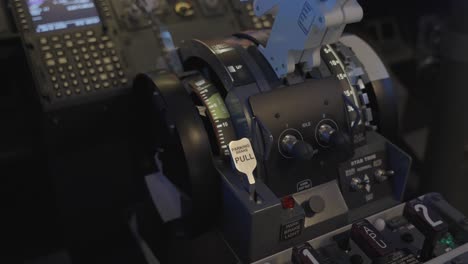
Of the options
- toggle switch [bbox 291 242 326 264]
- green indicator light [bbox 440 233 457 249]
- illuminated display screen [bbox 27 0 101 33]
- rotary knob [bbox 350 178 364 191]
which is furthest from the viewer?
illuminated display screen [bbox 27 0 101 33]

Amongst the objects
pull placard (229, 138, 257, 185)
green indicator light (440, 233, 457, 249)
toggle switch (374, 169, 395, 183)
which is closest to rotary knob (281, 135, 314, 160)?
pull placard (229, 138, 257, 185)

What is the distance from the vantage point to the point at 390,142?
3.68 feet

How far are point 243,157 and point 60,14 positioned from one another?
0.81 metres

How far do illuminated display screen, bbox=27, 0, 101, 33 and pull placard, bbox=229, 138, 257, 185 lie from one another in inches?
29.8

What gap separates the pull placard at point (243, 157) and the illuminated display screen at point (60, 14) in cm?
76

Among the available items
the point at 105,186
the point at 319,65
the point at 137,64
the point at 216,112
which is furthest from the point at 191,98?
the point at 105,186

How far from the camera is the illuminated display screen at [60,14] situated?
1361mm

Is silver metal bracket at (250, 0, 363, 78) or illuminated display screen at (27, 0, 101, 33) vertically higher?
illuminated display screen at (27, 0, 101, 33)

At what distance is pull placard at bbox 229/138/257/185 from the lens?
897mm

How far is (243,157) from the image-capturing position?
90cm

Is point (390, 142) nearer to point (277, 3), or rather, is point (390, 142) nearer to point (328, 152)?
point (328, 152)

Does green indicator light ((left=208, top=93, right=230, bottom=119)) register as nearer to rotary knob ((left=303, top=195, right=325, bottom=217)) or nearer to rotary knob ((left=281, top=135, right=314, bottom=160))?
rotary knob ((left=281, top=135, right=314, bottom=160))

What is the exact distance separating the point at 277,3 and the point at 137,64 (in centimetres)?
57

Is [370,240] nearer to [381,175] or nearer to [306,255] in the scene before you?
[306,255]
